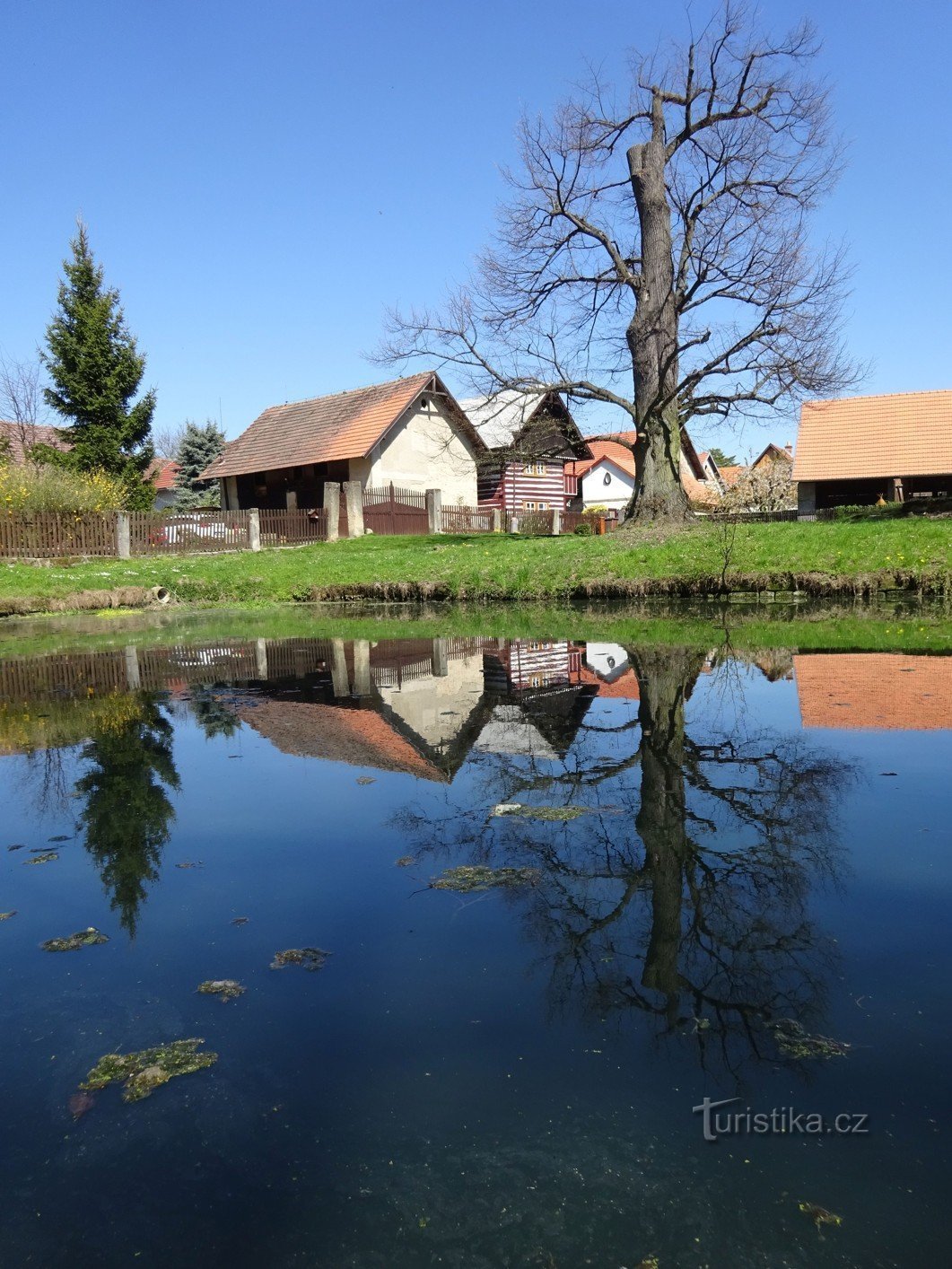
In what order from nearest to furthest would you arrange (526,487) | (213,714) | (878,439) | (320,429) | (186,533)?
(213,714) < (186,533) < (878,439) < (320,429) < (526,487)

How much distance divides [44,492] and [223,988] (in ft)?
83.9

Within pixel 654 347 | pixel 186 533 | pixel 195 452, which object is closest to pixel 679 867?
pixel 654 347

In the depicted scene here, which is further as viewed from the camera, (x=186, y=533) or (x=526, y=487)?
(x=526, y=487)

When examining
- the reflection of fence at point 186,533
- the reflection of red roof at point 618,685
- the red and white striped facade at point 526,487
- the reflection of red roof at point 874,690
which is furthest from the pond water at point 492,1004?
the red and white striped facade at point 526,487

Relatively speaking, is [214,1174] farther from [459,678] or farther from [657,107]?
[657,107]

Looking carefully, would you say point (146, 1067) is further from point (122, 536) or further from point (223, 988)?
point (122, 536)

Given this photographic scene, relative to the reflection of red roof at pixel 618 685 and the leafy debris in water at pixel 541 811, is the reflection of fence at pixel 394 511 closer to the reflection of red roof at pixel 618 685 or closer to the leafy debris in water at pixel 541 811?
the reflection of red roof at pixel 618 685

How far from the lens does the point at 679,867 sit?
3340 millimetres

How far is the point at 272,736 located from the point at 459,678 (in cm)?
246

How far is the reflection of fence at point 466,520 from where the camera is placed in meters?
33.9

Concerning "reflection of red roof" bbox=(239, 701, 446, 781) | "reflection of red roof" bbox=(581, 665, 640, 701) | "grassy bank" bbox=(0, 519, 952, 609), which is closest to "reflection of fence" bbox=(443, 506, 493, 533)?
"grassy bank" bbox=(0, 519, 952, 609)

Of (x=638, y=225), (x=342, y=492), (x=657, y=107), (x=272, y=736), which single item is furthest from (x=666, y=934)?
(x=342, y=492)

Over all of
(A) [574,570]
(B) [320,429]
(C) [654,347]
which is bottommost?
(A) [574,570]

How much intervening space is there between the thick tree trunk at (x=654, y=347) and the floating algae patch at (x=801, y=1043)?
18255 mm
